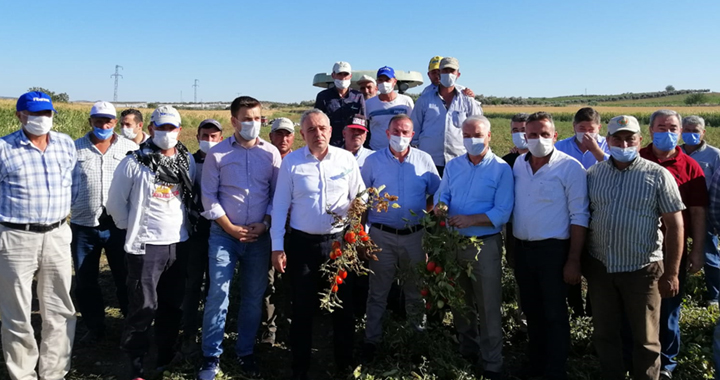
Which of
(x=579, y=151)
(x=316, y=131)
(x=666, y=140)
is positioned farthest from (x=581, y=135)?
(x=316, y=131)

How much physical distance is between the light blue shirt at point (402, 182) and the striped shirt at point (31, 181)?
2937 millimetres

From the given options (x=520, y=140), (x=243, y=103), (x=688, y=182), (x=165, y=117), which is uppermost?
(x=243, y=103)

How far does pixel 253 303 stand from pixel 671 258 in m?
3.79

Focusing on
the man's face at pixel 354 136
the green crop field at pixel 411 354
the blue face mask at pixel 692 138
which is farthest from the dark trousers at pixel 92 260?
the blue face mask at pixel 692 138

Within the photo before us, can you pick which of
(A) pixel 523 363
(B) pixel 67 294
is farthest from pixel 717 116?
(B) pixel 67 294

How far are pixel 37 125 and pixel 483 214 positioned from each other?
410 cm

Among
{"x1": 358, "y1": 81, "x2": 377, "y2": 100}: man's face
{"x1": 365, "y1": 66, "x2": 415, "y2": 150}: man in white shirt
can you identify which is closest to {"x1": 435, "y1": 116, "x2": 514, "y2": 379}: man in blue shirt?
{"x1": 365, "y1": 66, "x2": 415, "y2": 150}: man in white shirt

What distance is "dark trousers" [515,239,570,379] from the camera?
4562 mm

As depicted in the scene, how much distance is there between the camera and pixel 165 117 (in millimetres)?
4680

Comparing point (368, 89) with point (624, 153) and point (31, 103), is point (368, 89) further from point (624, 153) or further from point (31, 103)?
point (31, 103)

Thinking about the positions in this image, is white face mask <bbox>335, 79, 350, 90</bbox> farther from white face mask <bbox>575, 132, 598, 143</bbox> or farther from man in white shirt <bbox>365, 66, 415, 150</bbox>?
white face mask <bbox>575, 132, 598, 143</bbox>

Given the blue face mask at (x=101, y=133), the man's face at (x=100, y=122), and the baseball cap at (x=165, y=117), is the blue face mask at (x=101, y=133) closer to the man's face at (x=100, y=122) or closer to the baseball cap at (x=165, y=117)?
the man's face at (x=100, y=122)

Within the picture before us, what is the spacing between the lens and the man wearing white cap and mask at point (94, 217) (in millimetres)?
5648

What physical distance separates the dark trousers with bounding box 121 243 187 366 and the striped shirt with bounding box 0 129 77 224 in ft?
2.70
